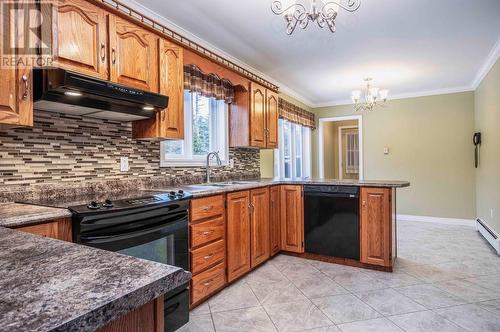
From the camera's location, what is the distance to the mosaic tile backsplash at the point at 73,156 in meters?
1.77

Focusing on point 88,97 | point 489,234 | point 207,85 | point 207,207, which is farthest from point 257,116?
point 489,234

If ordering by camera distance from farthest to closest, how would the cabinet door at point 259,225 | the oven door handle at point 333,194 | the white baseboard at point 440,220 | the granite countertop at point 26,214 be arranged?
the white baseboard at point 440,220 < the oven door handle at point 333,194 < the cabinet door at point 259,225 < the granite countertop at point 26,214

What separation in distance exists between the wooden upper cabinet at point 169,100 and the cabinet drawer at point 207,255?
0.95 metres

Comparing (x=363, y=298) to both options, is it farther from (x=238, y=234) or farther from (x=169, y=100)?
(x=169, y=100)

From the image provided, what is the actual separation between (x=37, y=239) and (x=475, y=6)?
346cm

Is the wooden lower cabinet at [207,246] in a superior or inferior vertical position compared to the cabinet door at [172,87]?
inferior

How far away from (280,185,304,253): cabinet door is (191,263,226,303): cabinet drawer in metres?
1.16

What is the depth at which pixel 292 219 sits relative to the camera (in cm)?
345

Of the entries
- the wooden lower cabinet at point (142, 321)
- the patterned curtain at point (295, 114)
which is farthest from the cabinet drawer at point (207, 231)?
the patterned curtain at point (295, 114)

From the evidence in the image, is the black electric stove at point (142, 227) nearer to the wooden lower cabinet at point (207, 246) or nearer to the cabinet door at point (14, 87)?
the wooden lower cabinet at point (207, 246)

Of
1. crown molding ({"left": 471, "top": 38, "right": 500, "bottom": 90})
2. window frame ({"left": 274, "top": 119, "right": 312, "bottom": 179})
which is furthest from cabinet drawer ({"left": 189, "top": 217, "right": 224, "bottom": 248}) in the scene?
crown molding ({"left": 471, "top": 38, "right": 500, "bottom": 90})

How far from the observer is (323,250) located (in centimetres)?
327

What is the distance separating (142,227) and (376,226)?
2.29 m

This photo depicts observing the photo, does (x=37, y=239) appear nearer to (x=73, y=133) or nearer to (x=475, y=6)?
(x=73, y=133)
